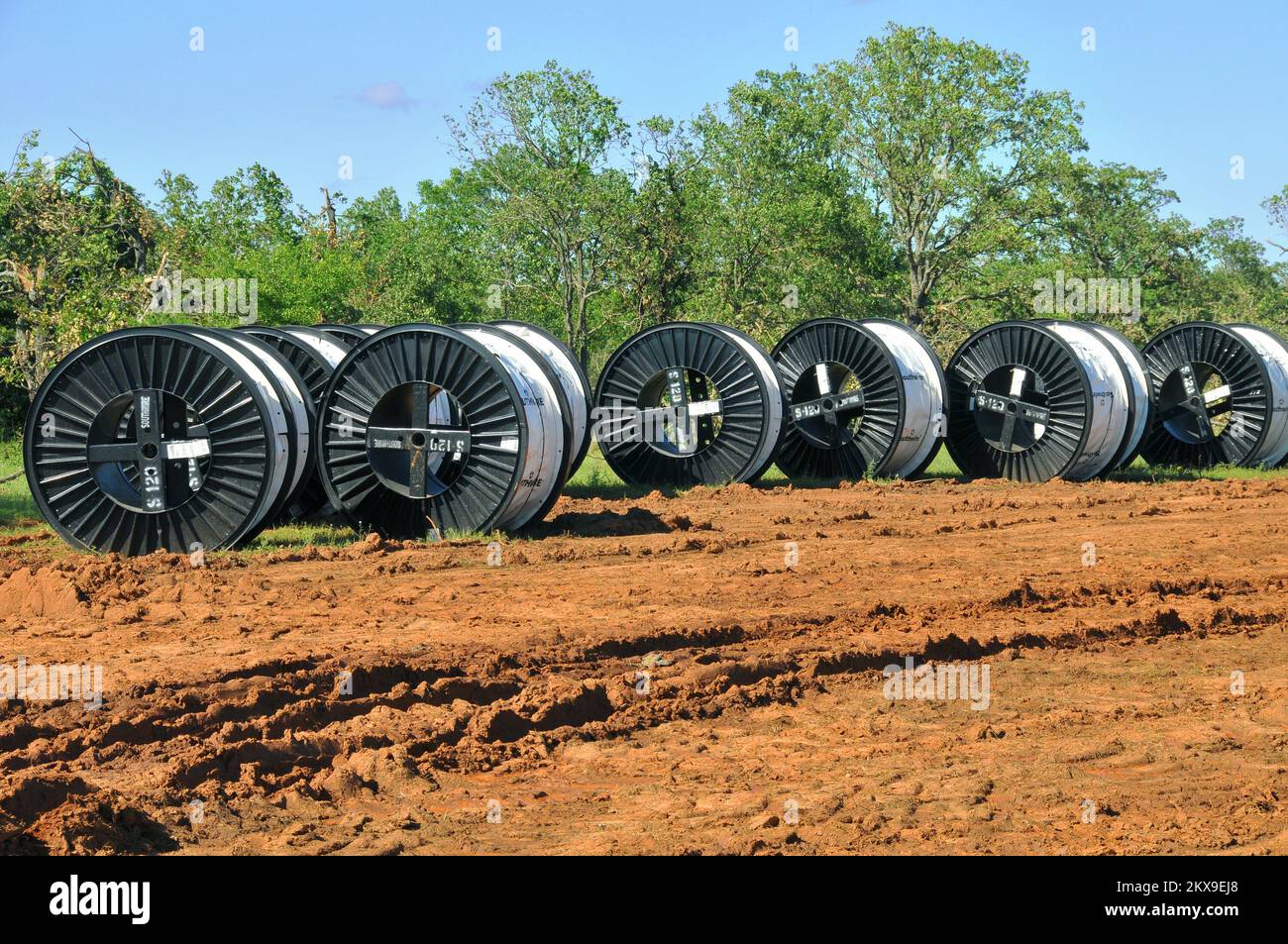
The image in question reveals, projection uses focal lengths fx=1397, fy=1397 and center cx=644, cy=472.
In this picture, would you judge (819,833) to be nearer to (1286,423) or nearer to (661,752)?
(661,752)

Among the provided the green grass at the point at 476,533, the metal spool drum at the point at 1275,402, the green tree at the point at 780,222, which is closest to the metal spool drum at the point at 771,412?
the green grass at the point at 476,533

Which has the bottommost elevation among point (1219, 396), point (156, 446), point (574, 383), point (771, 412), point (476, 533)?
point (476, 533)

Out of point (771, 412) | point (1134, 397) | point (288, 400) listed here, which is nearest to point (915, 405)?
point (771, 412)

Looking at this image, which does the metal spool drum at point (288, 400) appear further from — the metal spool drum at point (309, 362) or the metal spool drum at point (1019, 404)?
the metal spool drum at point (1019, 404)

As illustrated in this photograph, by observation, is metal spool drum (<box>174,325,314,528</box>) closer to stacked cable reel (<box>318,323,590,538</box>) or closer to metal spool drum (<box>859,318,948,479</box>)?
stacked cable reel (<box>318,323,590,538</box>)

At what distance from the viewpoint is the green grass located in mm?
15000

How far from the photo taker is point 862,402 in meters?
22.9

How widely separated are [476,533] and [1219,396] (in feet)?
56.5

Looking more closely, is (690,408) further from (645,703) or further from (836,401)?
(645,703)

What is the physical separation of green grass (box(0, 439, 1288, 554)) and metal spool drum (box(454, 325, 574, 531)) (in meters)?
0.68

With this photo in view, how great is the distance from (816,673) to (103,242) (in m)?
16.7

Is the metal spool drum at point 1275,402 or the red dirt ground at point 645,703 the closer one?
the red dirt ground at point 645,703

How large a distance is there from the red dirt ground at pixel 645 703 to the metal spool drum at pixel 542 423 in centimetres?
61

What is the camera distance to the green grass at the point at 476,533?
1500 cm
